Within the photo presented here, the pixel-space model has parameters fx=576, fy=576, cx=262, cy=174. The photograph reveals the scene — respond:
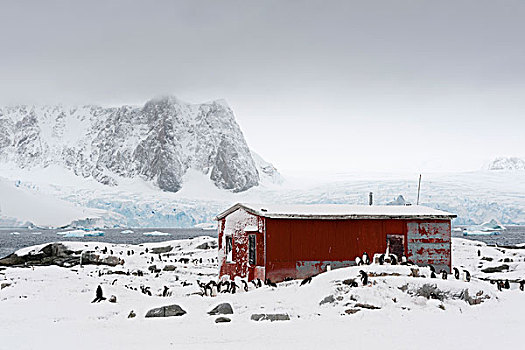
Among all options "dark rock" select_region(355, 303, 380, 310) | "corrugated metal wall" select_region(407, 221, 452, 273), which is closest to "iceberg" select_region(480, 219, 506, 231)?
"corrugated metal wall" select_region(407, 221, 452, 273)

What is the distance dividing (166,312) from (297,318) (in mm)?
2909

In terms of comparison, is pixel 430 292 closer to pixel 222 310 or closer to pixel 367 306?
pixel 367 306

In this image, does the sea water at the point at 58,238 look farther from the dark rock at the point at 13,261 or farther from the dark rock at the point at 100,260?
the dark rock at the point at 100,260

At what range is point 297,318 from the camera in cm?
1227

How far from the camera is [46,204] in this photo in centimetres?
11044

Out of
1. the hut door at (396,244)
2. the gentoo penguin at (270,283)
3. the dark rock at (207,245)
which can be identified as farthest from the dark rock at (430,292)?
the dark rock at (207,245)

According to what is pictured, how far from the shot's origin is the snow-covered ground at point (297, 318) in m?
10.3

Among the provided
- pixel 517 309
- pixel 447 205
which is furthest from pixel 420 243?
pixel 447 205

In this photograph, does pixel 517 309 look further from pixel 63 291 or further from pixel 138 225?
pixel 138 225

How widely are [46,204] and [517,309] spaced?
4243 inches

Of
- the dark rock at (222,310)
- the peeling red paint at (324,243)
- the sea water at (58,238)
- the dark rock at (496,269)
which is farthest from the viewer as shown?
the sea water at (58,238)

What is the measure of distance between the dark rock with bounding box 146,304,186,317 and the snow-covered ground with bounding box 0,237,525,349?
0.94ft

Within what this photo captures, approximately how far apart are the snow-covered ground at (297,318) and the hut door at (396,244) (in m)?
5.13

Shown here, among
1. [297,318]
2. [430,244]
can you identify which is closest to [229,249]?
[430,244]
